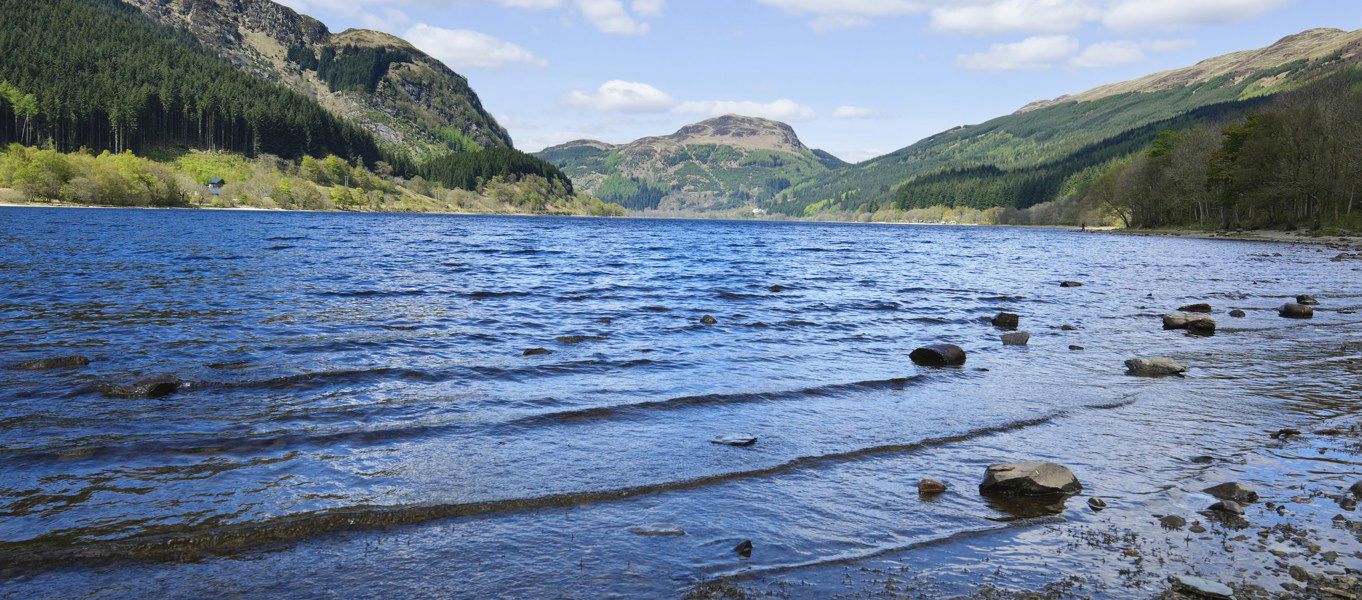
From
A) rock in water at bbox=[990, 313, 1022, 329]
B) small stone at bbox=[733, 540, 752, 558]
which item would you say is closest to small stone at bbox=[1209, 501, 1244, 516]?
small stone at bbox=[733, 540, 752, 558]

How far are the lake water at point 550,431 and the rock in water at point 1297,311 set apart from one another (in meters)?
0.52

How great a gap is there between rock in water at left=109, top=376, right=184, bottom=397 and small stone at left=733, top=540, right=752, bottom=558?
36.1 feet

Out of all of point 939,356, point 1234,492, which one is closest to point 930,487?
point 1234,492

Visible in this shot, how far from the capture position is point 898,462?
1009 centimetres

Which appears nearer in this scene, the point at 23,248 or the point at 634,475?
the point at 634,475

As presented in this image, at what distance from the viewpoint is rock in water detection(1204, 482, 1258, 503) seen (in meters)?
8.41

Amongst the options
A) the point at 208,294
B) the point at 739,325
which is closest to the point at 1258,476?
the point at 739,325

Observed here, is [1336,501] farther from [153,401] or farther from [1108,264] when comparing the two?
[1108,264]

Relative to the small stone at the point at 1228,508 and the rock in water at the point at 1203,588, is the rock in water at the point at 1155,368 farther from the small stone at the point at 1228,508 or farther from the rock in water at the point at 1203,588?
the rock in water at the point at 1203,588

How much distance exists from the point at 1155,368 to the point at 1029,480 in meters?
10.3

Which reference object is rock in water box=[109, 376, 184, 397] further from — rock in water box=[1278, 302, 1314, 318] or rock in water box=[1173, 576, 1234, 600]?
rock in water box=[1278, 302, 1314, 318]

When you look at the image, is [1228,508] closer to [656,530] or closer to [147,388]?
[656,530]

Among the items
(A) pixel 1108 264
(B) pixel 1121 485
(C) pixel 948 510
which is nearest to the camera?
(C) pixel 948 510

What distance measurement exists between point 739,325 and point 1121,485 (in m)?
15.8
